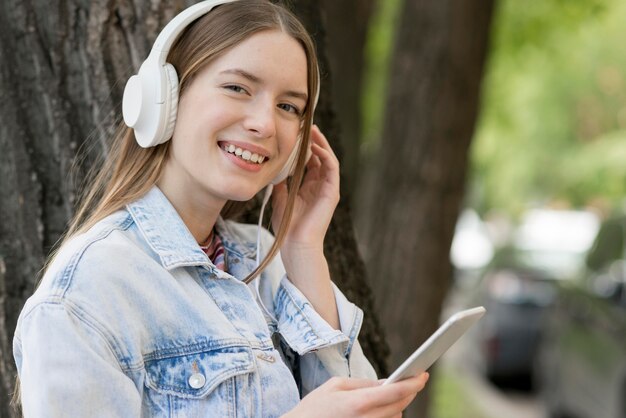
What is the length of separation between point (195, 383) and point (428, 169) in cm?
350

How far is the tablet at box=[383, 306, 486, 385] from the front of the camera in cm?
201

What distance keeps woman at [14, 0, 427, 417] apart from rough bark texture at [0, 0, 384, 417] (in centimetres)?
33

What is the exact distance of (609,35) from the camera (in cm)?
1866

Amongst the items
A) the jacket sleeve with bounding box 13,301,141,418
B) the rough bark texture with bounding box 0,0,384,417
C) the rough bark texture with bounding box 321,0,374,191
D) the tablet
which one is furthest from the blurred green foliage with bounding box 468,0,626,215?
the jacket sleeve with bounding box 13,301,141,418

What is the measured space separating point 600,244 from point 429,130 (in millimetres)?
2812

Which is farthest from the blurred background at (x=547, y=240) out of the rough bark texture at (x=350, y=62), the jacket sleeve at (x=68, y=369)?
the jacket sleeve at (x=68, y=369)

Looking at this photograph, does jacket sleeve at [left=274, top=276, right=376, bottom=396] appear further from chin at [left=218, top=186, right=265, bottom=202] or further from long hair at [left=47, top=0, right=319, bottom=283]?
chin at [left=218, top=186, right=265, bottom=202]

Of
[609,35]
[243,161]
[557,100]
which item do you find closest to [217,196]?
[243,161]

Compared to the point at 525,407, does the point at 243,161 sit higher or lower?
higher

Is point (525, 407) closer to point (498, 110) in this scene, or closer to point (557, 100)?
point (498, 110)

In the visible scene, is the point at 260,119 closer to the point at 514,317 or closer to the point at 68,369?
the point at 68,369

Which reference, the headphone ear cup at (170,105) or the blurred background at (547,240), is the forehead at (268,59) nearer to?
the headphone ear cup at (170,105)

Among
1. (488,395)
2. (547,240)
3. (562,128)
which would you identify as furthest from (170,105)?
(562,128)

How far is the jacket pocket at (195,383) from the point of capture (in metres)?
2.07
